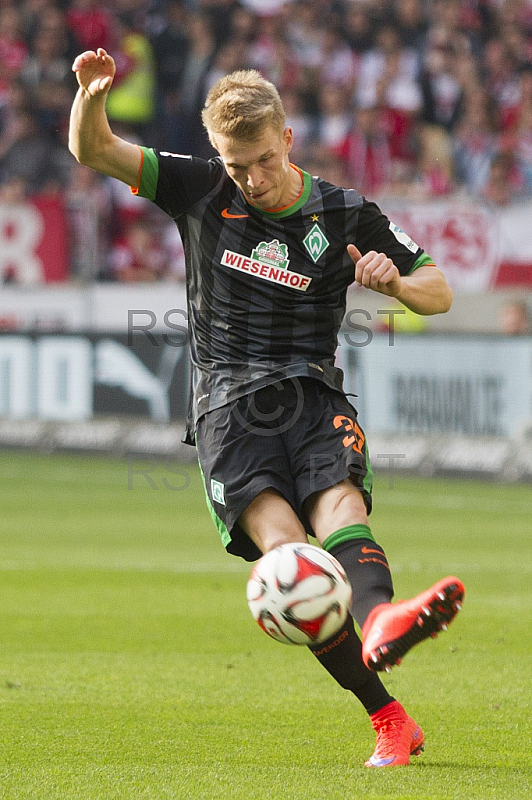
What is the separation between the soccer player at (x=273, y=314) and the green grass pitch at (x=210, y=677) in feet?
1.25

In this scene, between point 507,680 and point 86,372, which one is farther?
point 86,372

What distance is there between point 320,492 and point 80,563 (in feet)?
16.2

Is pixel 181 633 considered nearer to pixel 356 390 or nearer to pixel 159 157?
pixel 159 157

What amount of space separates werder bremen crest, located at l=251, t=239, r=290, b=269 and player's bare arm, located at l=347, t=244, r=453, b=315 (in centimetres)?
26

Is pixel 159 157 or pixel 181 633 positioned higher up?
pixel 159 157

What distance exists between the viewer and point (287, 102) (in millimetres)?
17828

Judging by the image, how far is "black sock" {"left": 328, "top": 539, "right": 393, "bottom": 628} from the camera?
12.8 ft

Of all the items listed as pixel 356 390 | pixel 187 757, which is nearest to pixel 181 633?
pixel 187 757

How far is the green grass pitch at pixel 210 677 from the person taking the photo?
13.3ft

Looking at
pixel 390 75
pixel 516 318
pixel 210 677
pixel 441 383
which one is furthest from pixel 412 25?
pixel 210 677

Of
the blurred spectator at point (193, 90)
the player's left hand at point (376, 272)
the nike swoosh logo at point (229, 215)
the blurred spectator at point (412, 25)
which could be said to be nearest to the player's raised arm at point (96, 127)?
the nike swoosh logo at point (229, 215)

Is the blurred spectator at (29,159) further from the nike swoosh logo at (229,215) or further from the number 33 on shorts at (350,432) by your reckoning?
the number 33 on shorts at (350,432)

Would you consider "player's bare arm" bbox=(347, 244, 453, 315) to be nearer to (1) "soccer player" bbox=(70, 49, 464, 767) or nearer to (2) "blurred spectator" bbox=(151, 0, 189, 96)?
(1) "soccer player" bbox=(70, 49, 464, 767)
